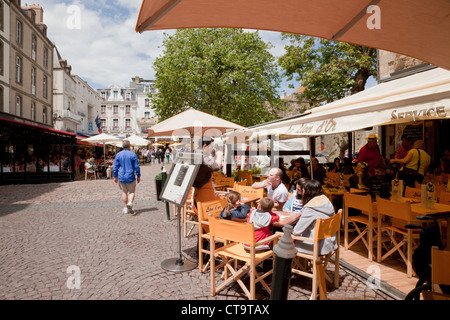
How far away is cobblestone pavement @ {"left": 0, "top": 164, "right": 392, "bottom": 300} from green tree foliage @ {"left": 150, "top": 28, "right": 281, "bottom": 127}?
14.4 meters

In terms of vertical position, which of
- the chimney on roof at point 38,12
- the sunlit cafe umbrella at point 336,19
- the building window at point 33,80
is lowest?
the sunlit cafe umbrella at point 336,19

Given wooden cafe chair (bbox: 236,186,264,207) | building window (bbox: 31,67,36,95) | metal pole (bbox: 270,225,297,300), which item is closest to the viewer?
metal pole (bbox: 270,225,297,300)

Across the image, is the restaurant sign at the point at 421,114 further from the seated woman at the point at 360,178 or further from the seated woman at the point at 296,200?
the seated woman at the point at 360,178

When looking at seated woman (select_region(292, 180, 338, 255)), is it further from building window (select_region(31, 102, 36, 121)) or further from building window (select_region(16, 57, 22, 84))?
building window (select_region(31, 102, 36, 121))

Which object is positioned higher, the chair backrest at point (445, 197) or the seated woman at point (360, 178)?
the seated woman at point (360, 178)

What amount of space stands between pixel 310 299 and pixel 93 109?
2293 inches

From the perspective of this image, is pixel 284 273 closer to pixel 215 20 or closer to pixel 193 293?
pixel 193 293

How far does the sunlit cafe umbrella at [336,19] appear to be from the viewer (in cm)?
201

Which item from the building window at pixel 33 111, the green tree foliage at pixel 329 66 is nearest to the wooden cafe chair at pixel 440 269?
the green tree foliage at pixel 329 66

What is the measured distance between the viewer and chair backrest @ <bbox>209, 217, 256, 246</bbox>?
304 cm

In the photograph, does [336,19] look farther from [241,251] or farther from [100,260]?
[100,260]

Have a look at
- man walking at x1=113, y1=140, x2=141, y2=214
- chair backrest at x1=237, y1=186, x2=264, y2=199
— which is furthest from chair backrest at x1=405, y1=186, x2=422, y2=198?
man walking at x1=113, y1=140, x2=141, y2=214

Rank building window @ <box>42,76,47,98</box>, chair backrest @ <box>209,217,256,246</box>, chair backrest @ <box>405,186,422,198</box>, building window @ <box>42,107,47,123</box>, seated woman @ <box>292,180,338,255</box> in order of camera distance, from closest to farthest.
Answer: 1. chair backrest @ <box>209,217,256,246</box>
2. seated woman @ <box>292,180,338,255</box>
3. chair backrest @ <box>405,186,422,198</box>
4. building window @ <box>42,76,47,98</box>
5. building window @ <box>42,107,47,123</box>

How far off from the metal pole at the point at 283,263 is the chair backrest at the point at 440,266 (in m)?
1.05
